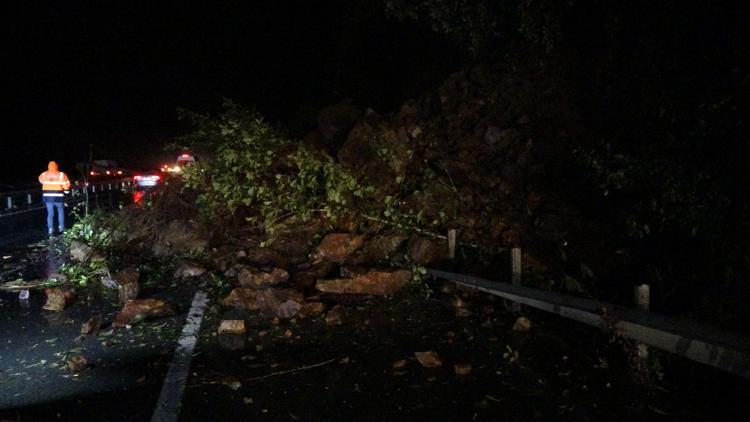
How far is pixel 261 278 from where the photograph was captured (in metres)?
7.69

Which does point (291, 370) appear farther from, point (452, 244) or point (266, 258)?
point (266, 258)

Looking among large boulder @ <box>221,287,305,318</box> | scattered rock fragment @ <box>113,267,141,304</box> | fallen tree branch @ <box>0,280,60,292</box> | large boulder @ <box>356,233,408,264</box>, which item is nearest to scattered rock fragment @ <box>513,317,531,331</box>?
large boulder @ <box>221,287,305,318</box>

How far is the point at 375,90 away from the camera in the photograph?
15.7 m

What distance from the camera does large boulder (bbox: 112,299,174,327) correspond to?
6.52 meters

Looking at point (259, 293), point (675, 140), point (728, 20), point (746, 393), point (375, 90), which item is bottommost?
point (746, 393)

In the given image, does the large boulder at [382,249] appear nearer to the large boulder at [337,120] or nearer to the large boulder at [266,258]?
the large boulder at [266,258]

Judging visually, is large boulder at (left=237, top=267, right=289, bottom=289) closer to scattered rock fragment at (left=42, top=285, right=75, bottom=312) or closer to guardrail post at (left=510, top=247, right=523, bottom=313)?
scattered rock fragment at (left=42, top=285, right=75, bottom=312)

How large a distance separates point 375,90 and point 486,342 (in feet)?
36.8

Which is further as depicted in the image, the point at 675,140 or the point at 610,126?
the point at 610,126

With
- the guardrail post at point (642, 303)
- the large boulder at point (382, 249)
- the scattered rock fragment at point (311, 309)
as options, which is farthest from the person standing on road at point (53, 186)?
the guardrail post at point (642, 303)

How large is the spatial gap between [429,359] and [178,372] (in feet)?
7.94

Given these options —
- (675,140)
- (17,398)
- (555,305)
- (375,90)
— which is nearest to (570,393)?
(555,305)

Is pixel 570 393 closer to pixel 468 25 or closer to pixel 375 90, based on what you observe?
A: pixel 468 25

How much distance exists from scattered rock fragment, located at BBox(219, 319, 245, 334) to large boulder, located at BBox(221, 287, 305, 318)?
596 mm
